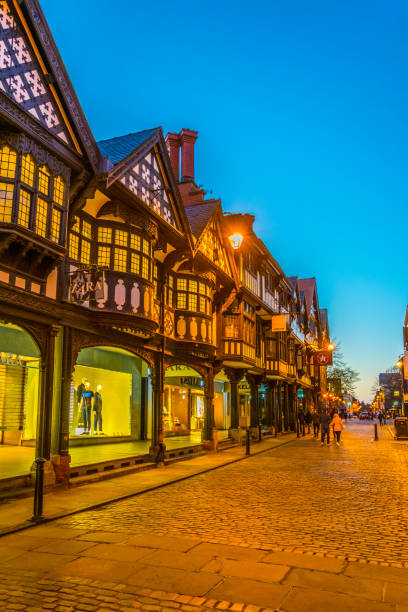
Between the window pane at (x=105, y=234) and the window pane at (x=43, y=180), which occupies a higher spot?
the window pane at (x=43, y=180)

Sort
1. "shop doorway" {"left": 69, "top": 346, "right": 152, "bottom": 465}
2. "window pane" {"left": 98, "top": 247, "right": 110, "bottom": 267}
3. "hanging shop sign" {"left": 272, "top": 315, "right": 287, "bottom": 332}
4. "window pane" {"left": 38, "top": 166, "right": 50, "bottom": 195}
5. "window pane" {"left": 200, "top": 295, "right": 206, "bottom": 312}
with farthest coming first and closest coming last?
1. "hanging shop sign" {"left": 272, "top": 315, "right": 287, "bottom": 332}
2. "window pane" {"left": 200, "top": 295, "right": 206, "bottom": 312}
3. "shop doorway" {"left": 69, "top": 346, "right": 152, "bottom": 465}
4. "window pane" {"left": 98, "top": 247, "right": 110, "bottom": 267}
5. "window pane" {"left": 38, "top": 166, "right": 50, "bottom": 195}

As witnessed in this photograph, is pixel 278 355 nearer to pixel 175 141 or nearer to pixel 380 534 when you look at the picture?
pixel 175 141

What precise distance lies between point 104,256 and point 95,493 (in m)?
6.83

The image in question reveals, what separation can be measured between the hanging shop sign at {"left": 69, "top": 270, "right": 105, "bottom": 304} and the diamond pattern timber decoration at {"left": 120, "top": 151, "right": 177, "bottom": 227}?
317 cm

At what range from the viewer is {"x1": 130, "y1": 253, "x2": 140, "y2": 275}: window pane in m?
15.8

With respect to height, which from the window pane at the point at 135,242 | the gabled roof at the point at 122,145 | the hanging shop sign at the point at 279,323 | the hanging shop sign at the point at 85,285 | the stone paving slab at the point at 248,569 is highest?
the gabled roof at the point at 122,145

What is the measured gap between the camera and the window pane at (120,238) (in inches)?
617

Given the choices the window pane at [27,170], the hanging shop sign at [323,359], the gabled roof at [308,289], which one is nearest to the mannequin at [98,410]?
the window pane at [27,170]

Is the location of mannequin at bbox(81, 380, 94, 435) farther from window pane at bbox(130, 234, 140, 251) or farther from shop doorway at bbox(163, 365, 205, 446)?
window pane at bbox(130, 234, 140, 251)

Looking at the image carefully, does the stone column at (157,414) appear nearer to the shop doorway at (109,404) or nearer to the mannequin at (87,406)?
the shop doorway at (109,404)

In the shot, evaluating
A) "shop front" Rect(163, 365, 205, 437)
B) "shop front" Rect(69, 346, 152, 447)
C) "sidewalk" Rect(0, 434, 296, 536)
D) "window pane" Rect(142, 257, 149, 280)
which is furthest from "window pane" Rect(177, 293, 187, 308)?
"shop front" Rect(163, 365, 205, 437)

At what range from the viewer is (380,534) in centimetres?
823

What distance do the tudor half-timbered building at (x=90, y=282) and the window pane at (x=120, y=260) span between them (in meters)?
0.04

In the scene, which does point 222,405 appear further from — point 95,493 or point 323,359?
point 95,493
